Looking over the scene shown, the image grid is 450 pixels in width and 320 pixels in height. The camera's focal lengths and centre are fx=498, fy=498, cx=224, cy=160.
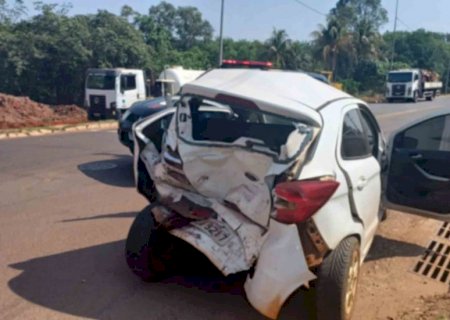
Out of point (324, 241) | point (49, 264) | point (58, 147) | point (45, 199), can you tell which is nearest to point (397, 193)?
point (324, 241)

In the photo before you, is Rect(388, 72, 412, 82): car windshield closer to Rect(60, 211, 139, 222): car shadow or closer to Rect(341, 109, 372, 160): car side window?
Rect(60, 211, 139, 222): car shadow

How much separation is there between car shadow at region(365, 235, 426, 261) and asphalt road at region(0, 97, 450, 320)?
1.43 m

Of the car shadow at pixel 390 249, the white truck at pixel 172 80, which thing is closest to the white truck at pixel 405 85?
the white truck at pixel 172 80

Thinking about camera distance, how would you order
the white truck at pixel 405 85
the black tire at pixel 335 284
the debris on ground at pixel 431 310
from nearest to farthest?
the black tire at pixel 335 284
the debris on ground at pixel 431 310
the white truck at pixel 405 85

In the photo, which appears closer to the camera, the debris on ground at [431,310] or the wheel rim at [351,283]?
the wheel rim at [351,283]

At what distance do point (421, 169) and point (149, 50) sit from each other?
30.3 m

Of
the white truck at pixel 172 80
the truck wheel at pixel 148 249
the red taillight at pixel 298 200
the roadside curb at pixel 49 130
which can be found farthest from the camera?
the white truck at pixel 172 80

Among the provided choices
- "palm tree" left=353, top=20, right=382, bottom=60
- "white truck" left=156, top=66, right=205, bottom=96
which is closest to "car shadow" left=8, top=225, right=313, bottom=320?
"white truck" left=156, top=66, right=205, bottom=96

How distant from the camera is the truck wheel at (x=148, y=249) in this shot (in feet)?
13.3

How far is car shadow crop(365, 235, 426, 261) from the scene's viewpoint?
504 centimetres

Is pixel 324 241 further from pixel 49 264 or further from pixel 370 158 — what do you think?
pixel 49 264

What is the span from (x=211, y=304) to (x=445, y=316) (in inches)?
68.2

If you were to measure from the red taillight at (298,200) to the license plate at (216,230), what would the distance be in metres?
0.47

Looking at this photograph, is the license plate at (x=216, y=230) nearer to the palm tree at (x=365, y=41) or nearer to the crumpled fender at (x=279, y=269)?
the crumpled fender at (x=279, y=269)
